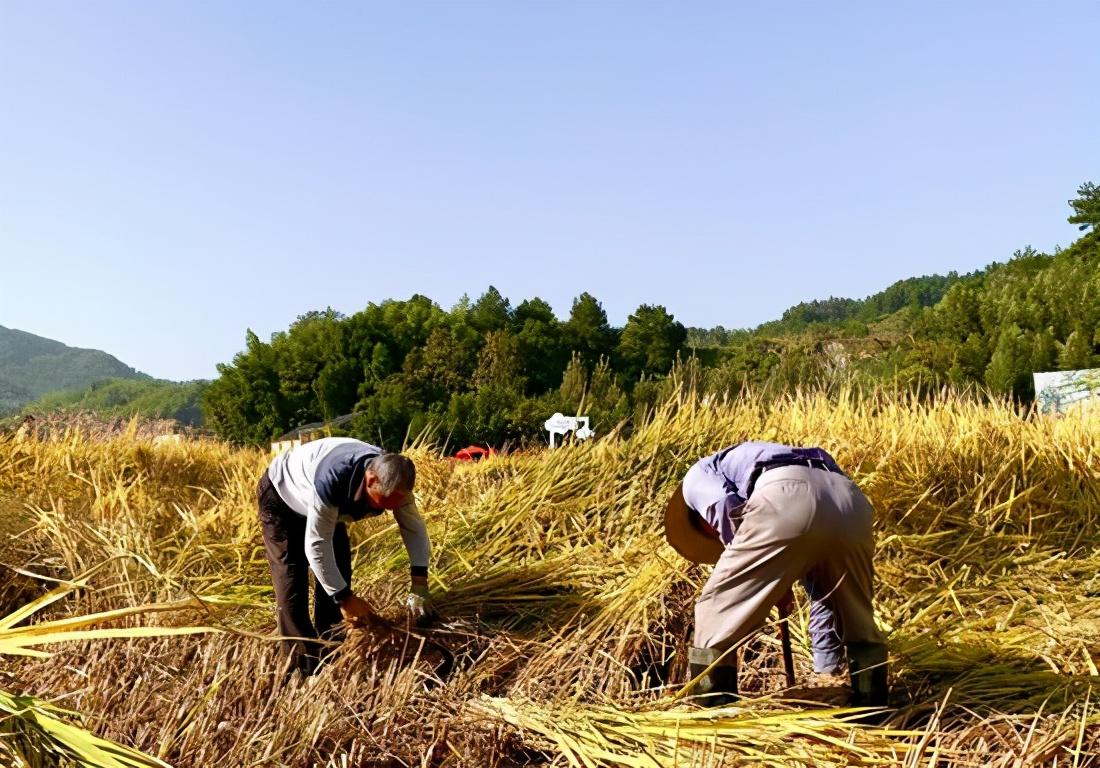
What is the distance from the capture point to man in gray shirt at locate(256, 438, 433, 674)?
330 centimetres

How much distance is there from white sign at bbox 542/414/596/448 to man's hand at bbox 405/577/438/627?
1731 millimetres

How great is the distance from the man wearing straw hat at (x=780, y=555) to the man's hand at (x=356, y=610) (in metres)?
1.26

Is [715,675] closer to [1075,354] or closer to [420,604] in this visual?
[420,604]

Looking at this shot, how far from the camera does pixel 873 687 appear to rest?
8.95 feet

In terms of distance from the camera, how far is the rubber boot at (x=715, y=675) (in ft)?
8.95

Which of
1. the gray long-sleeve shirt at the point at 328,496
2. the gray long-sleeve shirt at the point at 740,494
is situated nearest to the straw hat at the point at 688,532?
the gray long-sleeve shirt at the point at 740,494

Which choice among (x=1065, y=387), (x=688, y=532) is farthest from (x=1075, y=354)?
(x=688, y=532)

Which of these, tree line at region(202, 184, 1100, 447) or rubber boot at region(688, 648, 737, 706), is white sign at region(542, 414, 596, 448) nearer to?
rubber boot at region(688, 648, 737, 706)

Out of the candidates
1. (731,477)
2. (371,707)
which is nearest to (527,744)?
(371,707)

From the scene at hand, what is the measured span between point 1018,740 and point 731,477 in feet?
3.47

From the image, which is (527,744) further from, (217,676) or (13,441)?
(13,441)

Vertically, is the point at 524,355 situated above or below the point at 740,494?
above

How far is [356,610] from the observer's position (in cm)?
333

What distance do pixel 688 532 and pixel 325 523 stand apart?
135 centimetres
